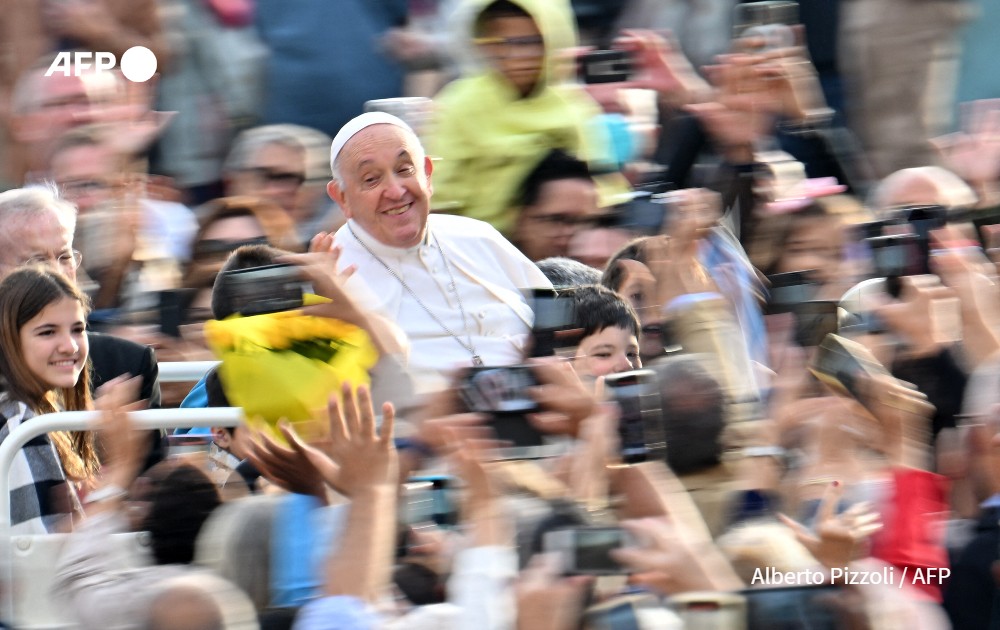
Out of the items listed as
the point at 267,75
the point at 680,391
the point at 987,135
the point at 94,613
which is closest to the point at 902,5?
the point at 987,135

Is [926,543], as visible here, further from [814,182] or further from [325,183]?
[325,183]

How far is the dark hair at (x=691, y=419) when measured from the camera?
3.95 meters

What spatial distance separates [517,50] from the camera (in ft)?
20.4

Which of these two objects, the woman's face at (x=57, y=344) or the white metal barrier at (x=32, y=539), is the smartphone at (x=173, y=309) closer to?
the woman's face at (x=57, y=344)

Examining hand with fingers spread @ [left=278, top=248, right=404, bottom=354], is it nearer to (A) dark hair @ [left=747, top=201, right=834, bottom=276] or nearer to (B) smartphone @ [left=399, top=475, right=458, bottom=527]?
(B) smartphone @ [left=399, top=475, right=458, bottom=527]

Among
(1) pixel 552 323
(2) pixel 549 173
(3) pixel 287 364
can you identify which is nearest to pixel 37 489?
(3) pixel 287 364

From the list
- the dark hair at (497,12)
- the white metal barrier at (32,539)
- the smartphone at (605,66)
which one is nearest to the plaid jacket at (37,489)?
the white metal barrier at (32,539)

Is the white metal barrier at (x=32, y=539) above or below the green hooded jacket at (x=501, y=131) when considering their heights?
below

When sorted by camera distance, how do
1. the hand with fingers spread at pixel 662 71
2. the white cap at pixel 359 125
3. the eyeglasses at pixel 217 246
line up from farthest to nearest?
1. the hand with fingers spread at pixel 662 71
2. the eyeglasses at pixel 217 246
3. the white cap at pixel 359 125

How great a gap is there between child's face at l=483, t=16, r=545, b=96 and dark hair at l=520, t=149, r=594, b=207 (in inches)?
10.5

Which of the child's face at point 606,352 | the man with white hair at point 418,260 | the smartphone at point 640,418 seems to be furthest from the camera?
the man with white hair at point 418,260

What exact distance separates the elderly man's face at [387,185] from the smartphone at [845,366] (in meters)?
1.19

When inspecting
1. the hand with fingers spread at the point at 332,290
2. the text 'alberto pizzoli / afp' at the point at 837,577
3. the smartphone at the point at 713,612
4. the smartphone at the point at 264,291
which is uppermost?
the smartphone at the point at 264,291

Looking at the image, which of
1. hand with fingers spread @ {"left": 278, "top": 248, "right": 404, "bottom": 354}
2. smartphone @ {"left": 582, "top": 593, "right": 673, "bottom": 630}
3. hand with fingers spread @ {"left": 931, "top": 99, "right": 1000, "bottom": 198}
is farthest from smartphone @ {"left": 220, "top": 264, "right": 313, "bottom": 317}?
hand with fingers spread @ {"left": 931, "top": 99, "right": 1000, "bottom": 198}
